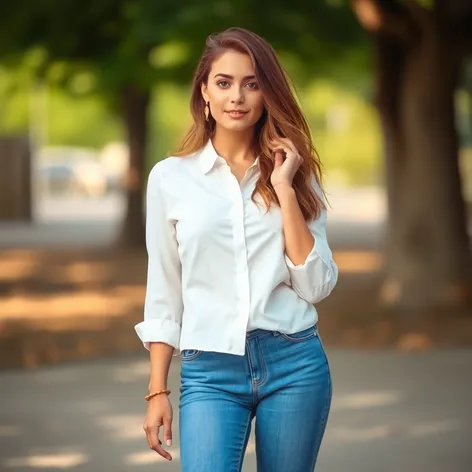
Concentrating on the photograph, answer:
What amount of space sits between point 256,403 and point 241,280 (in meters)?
0.31

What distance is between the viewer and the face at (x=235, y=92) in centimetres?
368

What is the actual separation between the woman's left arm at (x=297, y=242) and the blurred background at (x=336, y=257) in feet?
1.32

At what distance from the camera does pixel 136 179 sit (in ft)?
81.1

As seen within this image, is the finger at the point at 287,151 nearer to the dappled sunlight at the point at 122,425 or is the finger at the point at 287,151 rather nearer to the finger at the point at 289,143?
the finger at the point at 289,143

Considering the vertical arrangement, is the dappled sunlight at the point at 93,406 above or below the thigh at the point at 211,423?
below

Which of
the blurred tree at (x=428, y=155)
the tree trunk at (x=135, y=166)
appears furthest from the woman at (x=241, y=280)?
the tree trunk at (x=135, y=166)

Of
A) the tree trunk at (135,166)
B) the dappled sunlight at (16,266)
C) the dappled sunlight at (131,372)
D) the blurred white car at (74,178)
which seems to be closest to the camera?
the dappled sunlight at (131,372)

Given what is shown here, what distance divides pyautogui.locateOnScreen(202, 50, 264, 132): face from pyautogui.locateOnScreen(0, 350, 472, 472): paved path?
334 cm

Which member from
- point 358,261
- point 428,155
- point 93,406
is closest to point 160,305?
point 93,406

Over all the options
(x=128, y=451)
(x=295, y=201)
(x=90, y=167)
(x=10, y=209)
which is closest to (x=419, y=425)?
(x=128, y=451)

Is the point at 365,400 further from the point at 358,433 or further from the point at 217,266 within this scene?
the point at 217,266

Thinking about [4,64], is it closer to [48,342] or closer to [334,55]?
[334,55]

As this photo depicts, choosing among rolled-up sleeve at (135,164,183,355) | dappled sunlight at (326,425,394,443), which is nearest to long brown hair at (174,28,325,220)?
rolled-up sleeve at (135,164,183,355)

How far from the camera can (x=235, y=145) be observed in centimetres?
379
